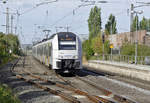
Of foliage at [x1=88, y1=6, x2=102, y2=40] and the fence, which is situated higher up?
foliage at [x1=88, y1=6, x2=102, y2=40]

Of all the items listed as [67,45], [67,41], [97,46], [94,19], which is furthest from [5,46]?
[67,45]

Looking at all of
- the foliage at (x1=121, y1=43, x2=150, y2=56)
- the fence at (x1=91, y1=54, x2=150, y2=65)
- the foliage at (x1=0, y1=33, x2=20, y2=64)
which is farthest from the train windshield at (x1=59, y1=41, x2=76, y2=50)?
the foliage at (x1=0, y1=33, x2=20, y2=64)

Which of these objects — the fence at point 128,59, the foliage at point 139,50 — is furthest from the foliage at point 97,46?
the foliage at point 139,50

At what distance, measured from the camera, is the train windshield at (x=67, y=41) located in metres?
20.7

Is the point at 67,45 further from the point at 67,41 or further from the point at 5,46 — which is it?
the point at 5,46

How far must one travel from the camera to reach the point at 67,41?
20.8 m

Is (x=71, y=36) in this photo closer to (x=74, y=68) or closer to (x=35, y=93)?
(x=74, y=68)

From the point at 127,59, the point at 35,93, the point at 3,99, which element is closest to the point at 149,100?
the point at 35,93

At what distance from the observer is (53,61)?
20.6 m

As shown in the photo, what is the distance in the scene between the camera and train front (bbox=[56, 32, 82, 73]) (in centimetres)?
2023

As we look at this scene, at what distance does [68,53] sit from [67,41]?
0.98 meters

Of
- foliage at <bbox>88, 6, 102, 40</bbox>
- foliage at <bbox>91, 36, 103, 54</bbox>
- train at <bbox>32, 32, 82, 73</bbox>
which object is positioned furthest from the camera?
foliage at <bbox>88, 6, 102, 40</bbox>

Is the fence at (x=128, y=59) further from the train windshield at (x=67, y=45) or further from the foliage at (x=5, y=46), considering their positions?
the foliage at (x=5, y=46)

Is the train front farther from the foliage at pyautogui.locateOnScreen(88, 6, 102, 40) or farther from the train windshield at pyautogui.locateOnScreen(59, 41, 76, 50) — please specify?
the foliage at pyautogui.locateOnScreen(88, 6, 102, 40)
